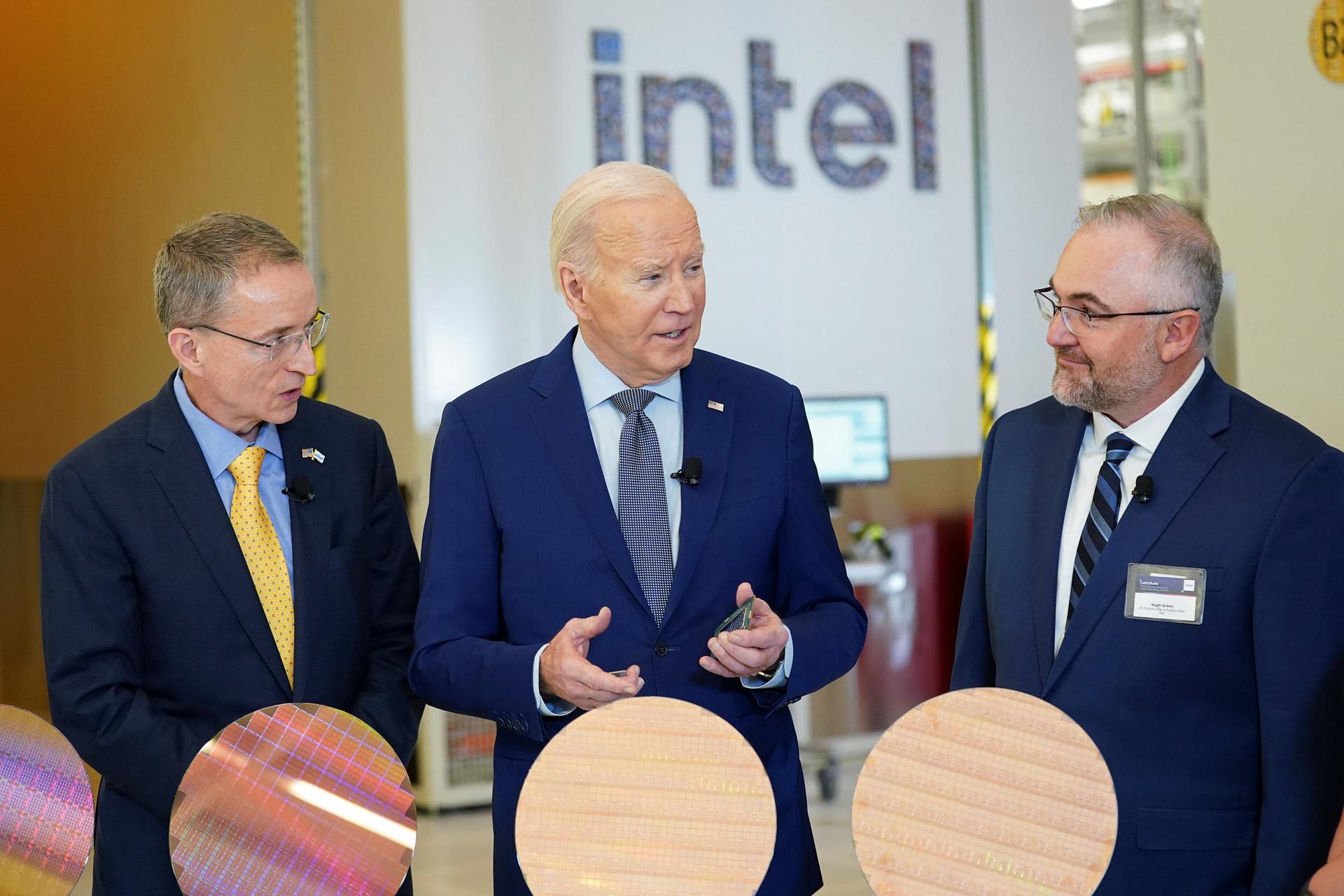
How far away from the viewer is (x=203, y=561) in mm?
2027

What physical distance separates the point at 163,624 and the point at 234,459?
26 cm

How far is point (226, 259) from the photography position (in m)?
2.06

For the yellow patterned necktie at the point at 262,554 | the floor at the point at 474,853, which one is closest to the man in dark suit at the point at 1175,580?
the yellow patterned necktie at the point at 262,554

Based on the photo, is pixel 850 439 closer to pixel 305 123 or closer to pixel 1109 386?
pixel 305 123

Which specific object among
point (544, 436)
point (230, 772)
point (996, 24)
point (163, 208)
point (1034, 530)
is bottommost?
point (230, 772)

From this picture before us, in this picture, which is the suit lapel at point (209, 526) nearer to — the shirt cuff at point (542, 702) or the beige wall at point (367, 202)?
the shirt cuff at point (542, 702)

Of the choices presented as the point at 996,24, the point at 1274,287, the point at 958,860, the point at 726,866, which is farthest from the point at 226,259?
the point at 996,24

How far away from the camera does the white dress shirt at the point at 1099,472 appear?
2.07 meters

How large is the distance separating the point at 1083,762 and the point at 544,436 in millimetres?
897

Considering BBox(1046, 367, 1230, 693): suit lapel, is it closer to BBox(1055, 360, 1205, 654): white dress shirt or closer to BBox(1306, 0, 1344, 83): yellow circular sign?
BBox(1055, 360, 1205, 654): white dress shirt

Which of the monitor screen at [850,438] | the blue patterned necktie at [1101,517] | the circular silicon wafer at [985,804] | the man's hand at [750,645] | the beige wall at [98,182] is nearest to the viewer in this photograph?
the circular silicon wafer at [985,804]

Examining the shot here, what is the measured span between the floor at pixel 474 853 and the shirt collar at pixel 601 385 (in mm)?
2991

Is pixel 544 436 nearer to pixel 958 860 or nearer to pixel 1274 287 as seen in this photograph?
pixel 958 860

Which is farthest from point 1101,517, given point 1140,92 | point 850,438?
point 1140,92
